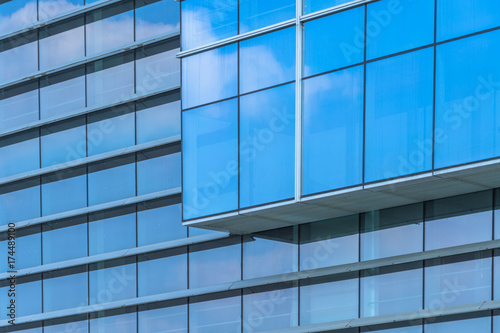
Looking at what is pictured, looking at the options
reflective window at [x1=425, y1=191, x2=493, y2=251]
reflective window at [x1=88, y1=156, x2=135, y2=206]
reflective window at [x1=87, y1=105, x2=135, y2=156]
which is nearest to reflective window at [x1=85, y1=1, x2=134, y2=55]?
reflective window at [x1=87, y1=105, x2=135, y2=156]

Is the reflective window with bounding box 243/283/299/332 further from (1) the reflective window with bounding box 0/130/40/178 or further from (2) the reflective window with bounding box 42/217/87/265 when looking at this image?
(1) the reflective window with bounding box 0/130/40/178

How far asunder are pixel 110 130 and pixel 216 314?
22.7ft

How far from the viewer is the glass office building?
90.7 ft

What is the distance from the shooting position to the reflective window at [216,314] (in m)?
33.0

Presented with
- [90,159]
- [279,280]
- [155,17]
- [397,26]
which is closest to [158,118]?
[90,159]

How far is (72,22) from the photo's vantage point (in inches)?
1540

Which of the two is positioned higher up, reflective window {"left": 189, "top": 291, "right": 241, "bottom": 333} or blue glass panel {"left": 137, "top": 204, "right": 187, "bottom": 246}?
blue glass panel {"left": 137, "top": 204, "right": 187, "bottom": 246}

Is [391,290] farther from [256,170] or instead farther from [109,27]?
[109,27]

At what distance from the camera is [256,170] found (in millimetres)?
29844

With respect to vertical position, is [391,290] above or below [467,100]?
below

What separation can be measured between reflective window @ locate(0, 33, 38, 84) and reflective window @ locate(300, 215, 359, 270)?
1248cm

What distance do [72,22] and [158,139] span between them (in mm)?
5488

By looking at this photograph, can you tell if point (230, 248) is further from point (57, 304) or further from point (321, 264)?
point (57, 304)

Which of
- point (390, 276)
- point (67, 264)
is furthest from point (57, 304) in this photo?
point (390, 276)
